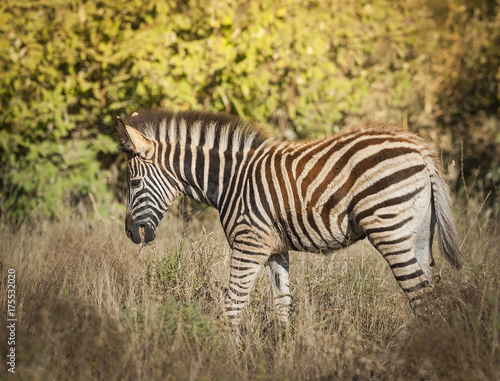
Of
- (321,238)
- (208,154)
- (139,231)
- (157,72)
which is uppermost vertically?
(157,72)

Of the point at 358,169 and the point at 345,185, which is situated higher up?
the point at 358,169

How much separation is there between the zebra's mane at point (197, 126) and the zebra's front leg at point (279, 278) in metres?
1.15

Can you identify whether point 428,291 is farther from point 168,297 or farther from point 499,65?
point 499,65

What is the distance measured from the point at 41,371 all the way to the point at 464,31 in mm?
10489

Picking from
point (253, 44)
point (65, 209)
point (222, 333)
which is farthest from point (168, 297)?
point (253, 44)

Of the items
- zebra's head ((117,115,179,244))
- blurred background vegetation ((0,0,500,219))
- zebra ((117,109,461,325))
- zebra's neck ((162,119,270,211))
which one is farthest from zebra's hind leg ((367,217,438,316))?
blurred background vegetation ((0,0,500,219))

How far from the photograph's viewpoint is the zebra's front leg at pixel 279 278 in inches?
180

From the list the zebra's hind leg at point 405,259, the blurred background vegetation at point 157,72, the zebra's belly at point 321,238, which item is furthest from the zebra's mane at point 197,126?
the blurred background vegetation at point 157,72

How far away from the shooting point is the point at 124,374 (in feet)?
10.9

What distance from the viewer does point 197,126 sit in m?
4.72

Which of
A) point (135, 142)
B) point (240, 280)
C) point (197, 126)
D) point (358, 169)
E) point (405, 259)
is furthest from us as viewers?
point (197, 126)

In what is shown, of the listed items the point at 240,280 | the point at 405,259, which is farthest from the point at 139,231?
the point at 405,259

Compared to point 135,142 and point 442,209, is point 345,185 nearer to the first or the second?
point 442,209

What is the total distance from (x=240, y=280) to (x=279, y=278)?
0.59m
